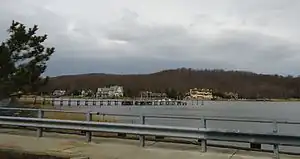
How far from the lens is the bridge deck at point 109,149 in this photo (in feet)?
33.4

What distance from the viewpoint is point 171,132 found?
10664 mm

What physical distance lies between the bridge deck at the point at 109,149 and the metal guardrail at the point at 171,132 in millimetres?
387

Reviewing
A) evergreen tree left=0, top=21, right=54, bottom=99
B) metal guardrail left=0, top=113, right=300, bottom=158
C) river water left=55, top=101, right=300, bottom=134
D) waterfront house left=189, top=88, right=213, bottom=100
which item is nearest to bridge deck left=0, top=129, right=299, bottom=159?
metal guardrail left=0, top=113, right=300, bottom=158

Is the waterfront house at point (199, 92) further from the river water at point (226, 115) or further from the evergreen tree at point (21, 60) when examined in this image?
the evergreen tree at point (21, 60)

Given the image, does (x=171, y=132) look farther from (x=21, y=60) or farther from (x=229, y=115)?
(x=229, y=115)

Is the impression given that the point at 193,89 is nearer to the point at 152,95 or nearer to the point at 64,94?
the point at 152,95

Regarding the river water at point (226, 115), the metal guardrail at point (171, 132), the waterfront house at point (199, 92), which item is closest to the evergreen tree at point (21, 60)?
the river water at point (226, 115)

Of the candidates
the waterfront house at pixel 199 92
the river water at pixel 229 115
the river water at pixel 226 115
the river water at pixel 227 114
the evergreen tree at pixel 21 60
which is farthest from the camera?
the waterfront house at pixel 199 92

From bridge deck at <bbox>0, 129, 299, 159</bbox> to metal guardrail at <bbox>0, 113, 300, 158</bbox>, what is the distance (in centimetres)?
39

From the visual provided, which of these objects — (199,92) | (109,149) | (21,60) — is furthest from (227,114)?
(199,92)

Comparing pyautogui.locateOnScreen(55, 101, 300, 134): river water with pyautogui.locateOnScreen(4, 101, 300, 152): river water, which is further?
pyautogui.locateOnScreen(55, 101, 300, 134): river water

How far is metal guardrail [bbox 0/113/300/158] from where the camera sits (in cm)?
946

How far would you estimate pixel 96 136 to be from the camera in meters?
13.6

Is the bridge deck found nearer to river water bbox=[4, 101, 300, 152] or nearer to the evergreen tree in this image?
river water bbox=[4, 101, 300, 152]
